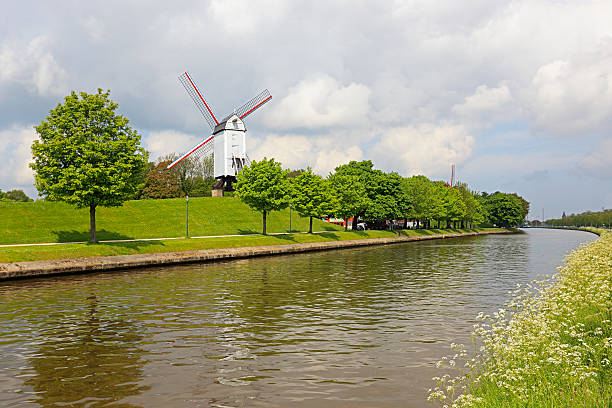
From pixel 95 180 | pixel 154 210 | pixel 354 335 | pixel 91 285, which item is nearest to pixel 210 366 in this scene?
pixel 354 335

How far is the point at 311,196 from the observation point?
79.9 m

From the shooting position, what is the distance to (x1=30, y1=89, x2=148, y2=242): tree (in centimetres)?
4391

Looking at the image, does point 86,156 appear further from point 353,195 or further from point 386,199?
point 386,199

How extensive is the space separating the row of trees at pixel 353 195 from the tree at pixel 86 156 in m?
23.3

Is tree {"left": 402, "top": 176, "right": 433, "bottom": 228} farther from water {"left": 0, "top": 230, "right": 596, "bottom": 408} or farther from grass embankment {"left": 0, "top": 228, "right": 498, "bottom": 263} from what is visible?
water {"left": 0, "top": 230, "right": 596, "bottom": 408}

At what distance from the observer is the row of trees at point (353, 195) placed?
6938cm

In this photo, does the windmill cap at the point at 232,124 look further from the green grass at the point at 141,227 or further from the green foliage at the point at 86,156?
the green foliage at the point at 86,156

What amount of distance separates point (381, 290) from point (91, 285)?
2028cm

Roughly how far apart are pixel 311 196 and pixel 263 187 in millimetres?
13930

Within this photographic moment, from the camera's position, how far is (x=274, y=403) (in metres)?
11.1

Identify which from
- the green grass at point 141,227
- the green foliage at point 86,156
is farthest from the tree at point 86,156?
the green grass at point 141,227

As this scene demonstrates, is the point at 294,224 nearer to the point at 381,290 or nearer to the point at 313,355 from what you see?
the point at 381,290

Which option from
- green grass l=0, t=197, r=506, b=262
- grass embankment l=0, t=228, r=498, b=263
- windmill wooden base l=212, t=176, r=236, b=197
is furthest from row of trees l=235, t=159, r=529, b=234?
windmill wooden base l=212, t=176, r=236, b=197

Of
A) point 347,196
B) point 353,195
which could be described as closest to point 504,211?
point 353,195
